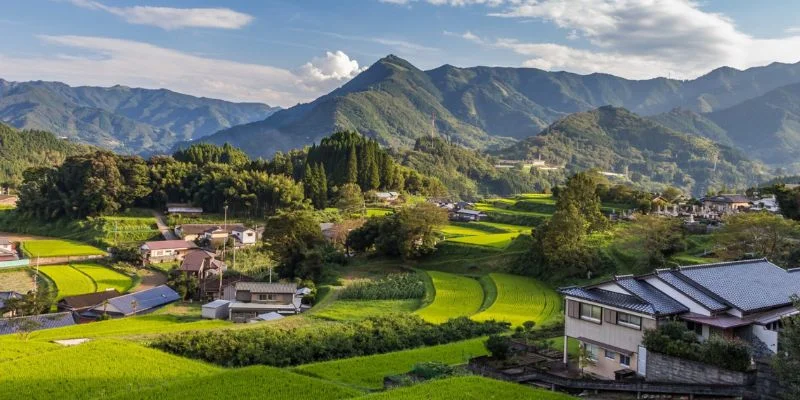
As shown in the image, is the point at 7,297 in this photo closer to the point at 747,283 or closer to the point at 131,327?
the point at 131,327

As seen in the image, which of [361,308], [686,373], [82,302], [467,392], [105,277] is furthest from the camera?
[105,277]

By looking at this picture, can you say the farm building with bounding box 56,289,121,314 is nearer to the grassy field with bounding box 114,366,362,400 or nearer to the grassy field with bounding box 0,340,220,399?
the grassy field with bounding box 0,340,220,399

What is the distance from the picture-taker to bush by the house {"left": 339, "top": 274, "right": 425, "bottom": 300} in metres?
32.0

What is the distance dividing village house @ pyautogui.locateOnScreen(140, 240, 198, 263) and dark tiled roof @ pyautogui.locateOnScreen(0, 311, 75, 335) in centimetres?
1797

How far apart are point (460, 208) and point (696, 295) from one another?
4623cm

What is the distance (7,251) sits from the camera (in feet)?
159

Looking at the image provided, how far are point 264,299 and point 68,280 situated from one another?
1689 cm

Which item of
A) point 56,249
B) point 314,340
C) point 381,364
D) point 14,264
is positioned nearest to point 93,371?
point 314,340

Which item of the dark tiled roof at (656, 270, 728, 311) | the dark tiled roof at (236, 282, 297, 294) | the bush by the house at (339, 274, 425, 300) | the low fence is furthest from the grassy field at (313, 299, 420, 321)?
the low fence

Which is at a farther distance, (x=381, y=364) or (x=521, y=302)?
(x=521, y=302)

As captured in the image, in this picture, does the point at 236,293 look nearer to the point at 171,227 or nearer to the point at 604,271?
the point at 604,271

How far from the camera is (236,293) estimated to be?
104 feet

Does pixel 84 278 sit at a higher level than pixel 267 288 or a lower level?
lower

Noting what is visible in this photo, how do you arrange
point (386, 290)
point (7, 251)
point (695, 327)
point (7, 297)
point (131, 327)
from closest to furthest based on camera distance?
point (695, 327) < point (131, 327) < point (386, 290) < point (7, 297) < point (7, 251)
